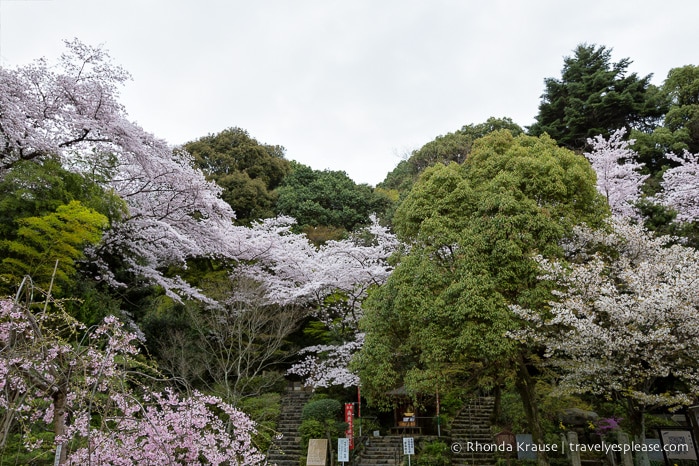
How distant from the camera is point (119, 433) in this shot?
349 cm

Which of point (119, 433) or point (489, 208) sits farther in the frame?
point (489, 208)

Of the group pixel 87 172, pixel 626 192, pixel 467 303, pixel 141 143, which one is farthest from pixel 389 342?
pixel 626 192

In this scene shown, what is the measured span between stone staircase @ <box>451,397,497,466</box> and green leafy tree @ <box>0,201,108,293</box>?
31.1ft

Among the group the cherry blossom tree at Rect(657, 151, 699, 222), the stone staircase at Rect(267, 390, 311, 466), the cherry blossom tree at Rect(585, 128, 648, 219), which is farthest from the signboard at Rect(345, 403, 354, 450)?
the cherry blossom tree at Rect(657, 151, 699, 222)

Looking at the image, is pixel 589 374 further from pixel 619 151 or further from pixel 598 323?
pixel 619 151

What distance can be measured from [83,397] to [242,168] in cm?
2295

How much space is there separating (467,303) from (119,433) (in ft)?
19.0

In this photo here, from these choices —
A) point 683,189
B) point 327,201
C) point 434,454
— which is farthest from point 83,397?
point 327,201

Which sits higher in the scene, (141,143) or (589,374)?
(141,143)

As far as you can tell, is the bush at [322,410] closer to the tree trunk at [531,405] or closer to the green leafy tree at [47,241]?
the tree trunk at [531,405]

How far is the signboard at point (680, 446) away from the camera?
8.80 m

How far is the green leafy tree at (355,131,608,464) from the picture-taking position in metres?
7.95

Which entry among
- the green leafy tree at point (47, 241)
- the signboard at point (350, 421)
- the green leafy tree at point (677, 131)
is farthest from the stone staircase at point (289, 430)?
the green leafy tree at point (677, 131)

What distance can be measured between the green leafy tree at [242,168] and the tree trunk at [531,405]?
14.8 m
